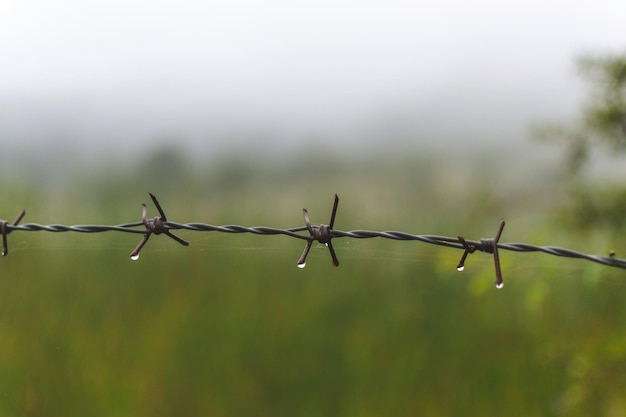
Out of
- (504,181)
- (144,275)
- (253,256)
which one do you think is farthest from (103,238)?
(504,181)

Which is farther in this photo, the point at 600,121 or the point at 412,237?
the point at 600,121

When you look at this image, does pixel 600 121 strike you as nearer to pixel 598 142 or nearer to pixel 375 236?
pixel 598 142

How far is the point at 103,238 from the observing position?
1.54 metres

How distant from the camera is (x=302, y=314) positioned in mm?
1687

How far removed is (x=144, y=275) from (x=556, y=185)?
120 centimetres

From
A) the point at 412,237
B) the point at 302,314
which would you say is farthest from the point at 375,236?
the point at 302,314

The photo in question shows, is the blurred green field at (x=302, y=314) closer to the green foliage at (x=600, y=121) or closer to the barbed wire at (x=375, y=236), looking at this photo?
the green foliage at (x=600, y=121)

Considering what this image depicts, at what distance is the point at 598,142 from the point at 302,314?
3.11 feet

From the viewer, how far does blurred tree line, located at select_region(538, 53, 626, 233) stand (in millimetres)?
1552

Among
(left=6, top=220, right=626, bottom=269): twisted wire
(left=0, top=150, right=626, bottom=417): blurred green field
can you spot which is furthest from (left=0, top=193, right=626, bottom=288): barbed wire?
(left=0, top=150, right=626, bottom=417): blurred green field

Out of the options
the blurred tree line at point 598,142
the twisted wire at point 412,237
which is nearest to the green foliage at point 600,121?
the blurred tree line at point 598,142

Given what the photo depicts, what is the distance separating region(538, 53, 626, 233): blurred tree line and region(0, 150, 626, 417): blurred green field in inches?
2.3

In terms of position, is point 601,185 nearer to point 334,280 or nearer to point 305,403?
point 334,280

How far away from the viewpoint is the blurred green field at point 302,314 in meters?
1.54
